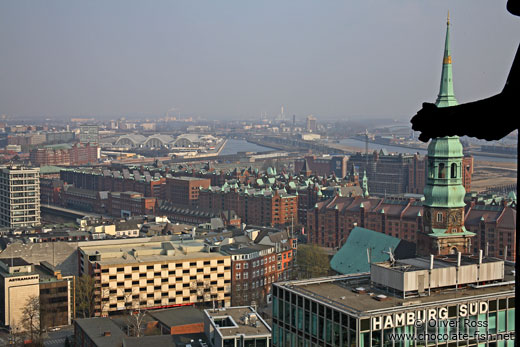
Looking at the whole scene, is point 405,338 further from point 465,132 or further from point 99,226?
point 99,226

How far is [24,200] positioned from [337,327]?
41.9 m

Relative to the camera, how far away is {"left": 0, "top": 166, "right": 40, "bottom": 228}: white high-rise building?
49656mm

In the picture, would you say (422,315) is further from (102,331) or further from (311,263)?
(311,263)

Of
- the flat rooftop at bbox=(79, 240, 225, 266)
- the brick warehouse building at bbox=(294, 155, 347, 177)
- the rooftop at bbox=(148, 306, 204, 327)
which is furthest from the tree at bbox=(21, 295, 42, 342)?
the brick warehouse building at bbox=(294, 155, 347, 177)

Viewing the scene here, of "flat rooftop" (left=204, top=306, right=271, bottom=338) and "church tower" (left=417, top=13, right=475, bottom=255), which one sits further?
"flat rooftop" (left=204, top=306, right=271, bottom=338)

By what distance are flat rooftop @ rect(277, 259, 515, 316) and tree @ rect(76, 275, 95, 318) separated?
50.5ft

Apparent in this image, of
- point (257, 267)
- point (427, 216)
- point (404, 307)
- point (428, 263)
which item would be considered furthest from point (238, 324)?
point (257, 267)

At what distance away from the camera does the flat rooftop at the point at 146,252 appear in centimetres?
2869

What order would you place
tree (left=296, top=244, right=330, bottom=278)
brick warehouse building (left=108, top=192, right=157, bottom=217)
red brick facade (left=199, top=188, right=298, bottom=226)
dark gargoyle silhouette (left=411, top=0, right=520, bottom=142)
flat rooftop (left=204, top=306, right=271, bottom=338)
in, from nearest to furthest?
1. dark gargoyle silhouette (left=411, top=0, right=520, bottom=142)
2. flat rooftop (left=204, top=306, right=271, bottom=338)
3. tree (left=296, top=244, right=330, bottom=278)
4. red brick facade (left=199, top=188, right=298, bottom=226)
5. brick warehouse building (left=108, top=192, right=157, bottom=217)

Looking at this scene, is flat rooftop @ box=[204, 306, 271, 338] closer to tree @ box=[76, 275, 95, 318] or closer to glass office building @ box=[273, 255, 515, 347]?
glass office building @ box=[273, 255, 515, 347]

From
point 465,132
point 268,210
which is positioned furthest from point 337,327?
point 268,210

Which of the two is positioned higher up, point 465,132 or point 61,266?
point 465,132

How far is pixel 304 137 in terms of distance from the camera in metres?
182

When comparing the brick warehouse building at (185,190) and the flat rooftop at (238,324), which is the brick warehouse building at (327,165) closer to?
the brick warehouse building at (185,190)
